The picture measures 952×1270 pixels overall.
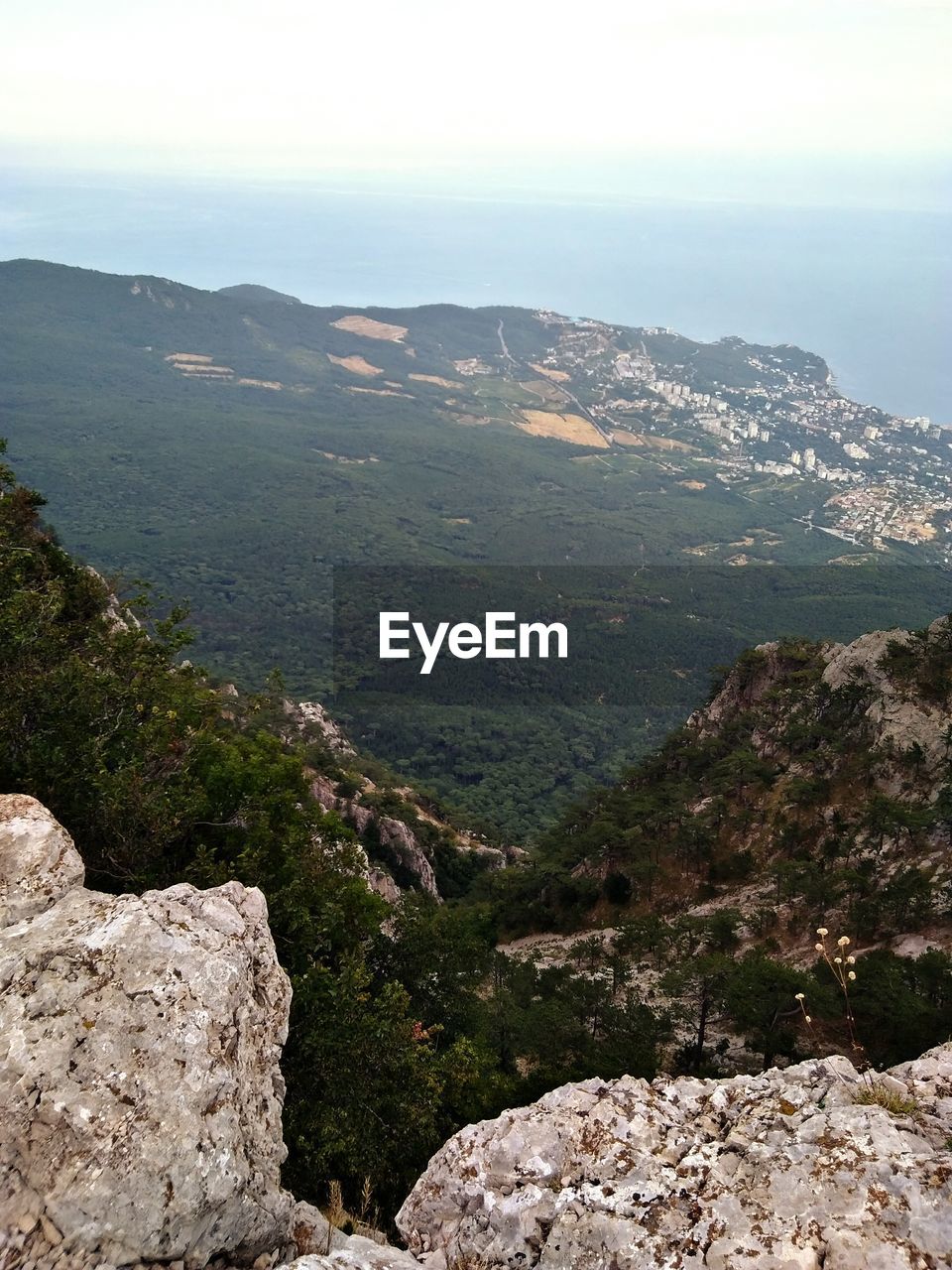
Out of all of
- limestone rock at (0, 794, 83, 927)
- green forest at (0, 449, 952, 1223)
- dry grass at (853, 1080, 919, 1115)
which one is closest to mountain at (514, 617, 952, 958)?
green forest at (0, 449, 952, 1223)

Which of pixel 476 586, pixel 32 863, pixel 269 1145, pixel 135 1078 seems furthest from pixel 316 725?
pixel 476 586

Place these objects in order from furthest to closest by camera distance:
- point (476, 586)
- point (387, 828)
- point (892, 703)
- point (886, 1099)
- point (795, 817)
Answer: point (476, 586)
point (387, 828)
point (795, 817)
point (892, 703)
point (886, 1099)

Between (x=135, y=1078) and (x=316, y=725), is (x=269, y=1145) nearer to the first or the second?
(x=135, y=1078)

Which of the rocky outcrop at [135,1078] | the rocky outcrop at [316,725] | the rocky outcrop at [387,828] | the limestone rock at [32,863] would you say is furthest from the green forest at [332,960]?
the rocky outcrop at [316,725]

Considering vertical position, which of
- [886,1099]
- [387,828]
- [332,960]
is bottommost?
[387,828]

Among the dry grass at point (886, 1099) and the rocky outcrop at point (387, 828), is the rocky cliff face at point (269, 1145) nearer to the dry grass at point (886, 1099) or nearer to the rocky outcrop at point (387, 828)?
the dry grass at point (886, 1099)

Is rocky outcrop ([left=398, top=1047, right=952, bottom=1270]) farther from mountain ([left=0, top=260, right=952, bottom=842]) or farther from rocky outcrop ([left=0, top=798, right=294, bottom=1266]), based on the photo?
mountain ([left=0, top=260, right=952, bottom=842])
